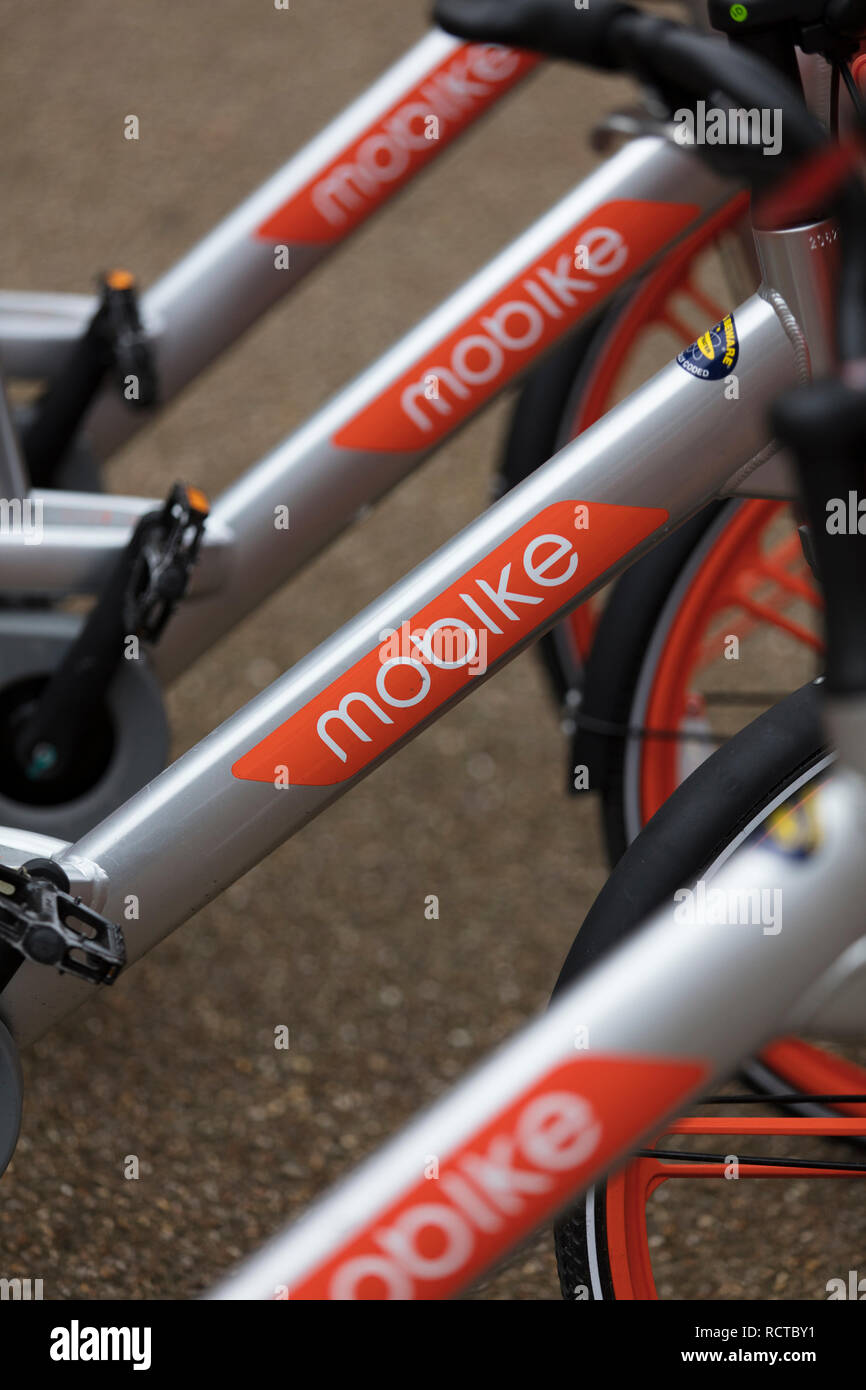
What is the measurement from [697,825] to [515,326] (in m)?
0.60

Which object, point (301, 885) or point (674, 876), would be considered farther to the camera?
point (301, 885)

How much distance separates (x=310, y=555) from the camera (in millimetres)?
1530

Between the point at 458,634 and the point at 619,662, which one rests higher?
the point at 619,662

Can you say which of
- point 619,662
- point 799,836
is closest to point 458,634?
point 799,836

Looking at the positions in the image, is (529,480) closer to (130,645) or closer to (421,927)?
(130,645)

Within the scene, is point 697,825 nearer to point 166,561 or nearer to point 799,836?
point 799,836

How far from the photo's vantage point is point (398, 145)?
1661 mm

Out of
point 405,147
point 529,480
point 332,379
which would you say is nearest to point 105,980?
point 529,480

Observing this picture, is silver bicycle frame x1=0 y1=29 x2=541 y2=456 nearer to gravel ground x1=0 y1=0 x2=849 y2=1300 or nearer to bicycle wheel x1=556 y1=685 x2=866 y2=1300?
gravel ground x1=0 y1=0 x2=849 y2=1300

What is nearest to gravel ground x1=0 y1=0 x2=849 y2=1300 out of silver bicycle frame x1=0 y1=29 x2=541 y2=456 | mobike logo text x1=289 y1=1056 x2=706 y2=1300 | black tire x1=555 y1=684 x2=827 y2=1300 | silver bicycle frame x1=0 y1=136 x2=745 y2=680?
mobike logo text x1=289 y1=1056 x2=706 y2=1300

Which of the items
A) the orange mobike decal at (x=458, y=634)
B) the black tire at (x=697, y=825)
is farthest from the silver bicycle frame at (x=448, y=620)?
the black tire at (x=697, y=825)

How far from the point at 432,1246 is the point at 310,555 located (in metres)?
0.87

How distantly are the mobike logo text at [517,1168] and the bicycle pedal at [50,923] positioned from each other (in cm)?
43

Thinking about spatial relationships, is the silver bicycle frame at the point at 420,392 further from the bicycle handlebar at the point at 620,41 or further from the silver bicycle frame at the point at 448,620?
the bicycle handlebar at the point at 620,41
